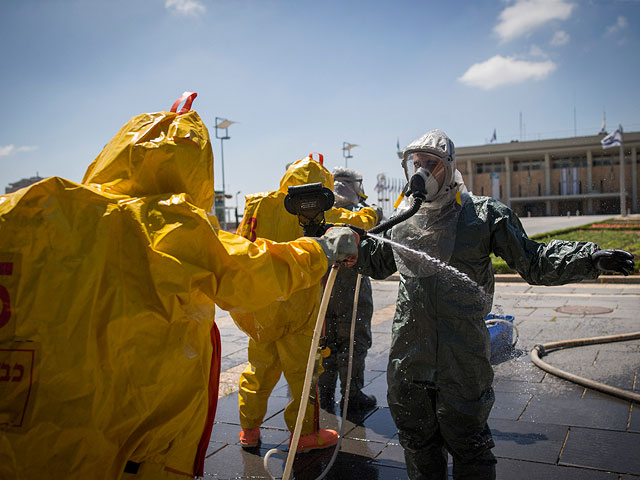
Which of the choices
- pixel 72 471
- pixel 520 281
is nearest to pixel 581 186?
pixel 520 281

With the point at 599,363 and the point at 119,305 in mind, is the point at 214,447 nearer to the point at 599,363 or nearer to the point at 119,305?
the point at 119,305

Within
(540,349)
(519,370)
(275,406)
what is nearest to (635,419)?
(519,370)

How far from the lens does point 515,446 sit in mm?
3352

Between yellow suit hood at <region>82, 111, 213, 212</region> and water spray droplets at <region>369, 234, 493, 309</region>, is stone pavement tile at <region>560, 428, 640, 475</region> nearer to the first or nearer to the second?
water spray droplets at <region>369, 234, 493, 309</region>

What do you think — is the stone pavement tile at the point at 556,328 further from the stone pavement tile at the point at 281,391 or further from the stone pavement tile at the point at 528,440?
the stone pavement tile at the point at 281,391

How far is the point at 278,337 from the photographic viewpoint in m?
3.38

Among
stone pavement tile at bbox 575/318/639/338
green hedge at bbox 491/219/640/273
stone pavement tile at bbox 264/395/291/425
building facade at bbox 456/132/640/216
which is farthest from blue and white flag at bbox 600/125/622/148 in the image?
stone pavement tile at bbox 264/395/291/425

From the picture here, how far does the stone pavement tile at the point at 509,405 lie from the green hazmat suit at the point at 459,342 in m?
1.52

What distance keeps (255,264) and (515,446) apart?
2.45 meters

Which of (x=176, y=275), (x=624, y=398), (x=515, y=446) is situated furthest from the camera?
(x=624, y=398)

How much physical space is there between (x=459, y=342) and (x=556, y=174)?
58405mm

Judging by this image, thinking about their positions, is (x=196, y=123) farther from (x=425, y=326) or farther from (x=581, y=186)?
(x=581, y=186)

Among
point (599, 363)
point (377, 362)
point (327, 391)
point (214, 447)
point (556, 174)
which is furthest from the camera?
point (556, 174)

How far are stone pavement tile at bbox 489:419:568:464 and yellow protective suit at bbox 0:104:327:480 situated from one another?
2.19 metres
